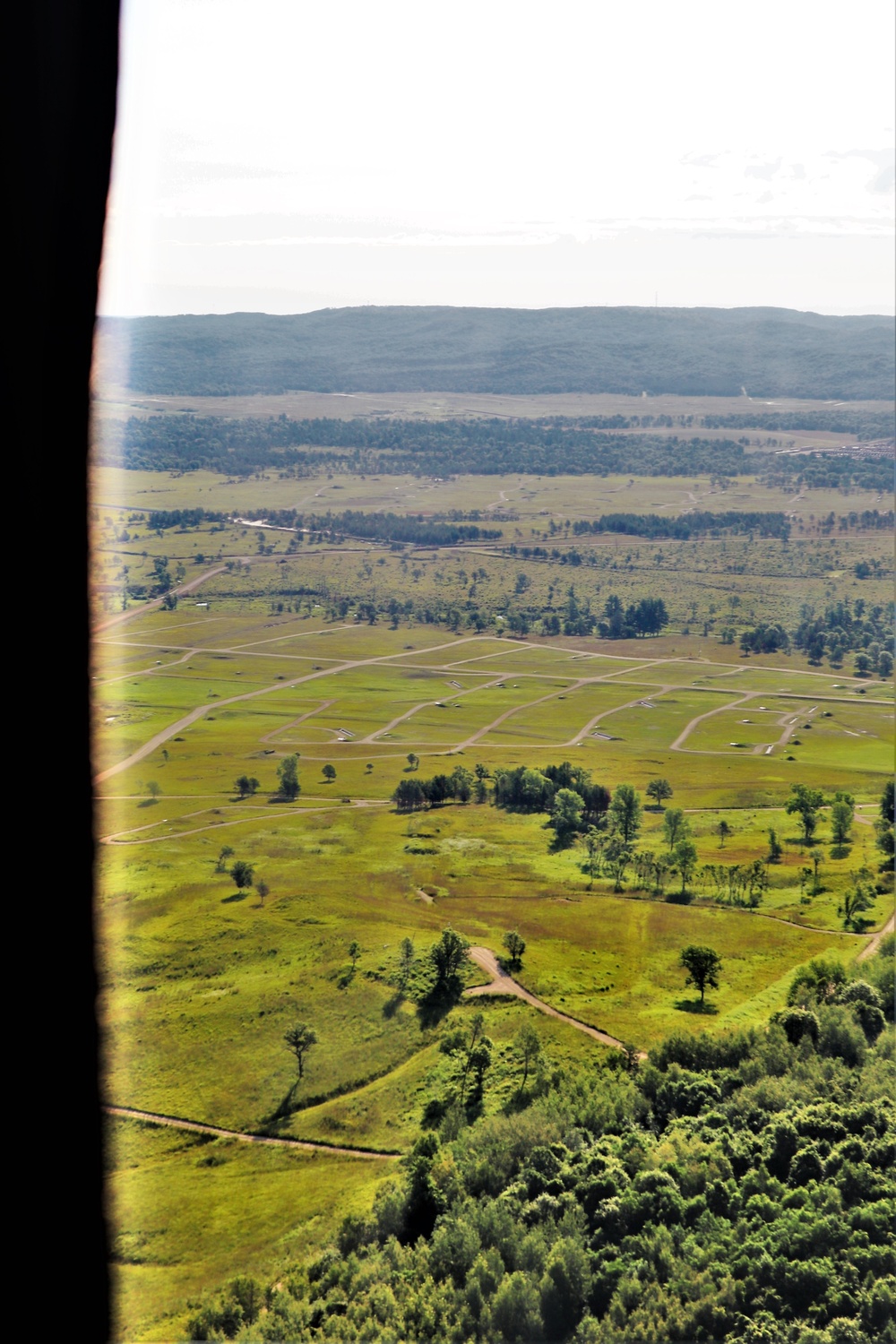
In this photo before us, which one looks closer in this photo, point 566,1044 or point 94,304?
point 94,304

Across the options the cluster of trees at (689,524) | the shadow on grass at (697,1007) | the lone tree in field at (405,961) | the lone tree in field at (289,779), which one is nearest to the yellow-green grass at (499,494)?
the cluster of trees at (689,524)

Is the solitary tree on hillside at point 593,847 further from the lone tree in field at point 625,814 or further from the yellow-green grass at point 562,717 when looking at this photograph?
the yellow-green grass at point 562,717

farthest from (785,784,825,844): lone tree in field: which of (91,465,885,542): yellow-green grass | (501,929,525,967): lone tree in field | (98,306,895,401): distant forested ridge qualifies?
(98,306,895,401): distant forested ridge

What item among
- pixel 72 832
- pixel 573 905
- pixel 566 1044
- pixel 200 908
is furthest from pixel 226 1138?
pixel 72 832

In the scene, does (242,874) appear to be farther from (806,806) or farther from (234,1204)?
(806,806)

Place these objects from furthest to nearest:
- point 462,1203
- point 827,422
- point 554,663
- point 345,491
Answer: point 827,422 < point 345,491 < point 554,663 < point 462,1203

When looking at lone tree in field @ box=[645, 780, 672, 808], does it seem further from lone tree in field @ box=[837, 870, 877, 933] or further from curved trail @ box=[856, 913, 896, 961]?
curved trail @ box=[856, 913, 896, 961]

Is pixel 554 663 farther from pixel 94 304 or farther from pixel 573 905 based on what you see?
pixel 94 304
